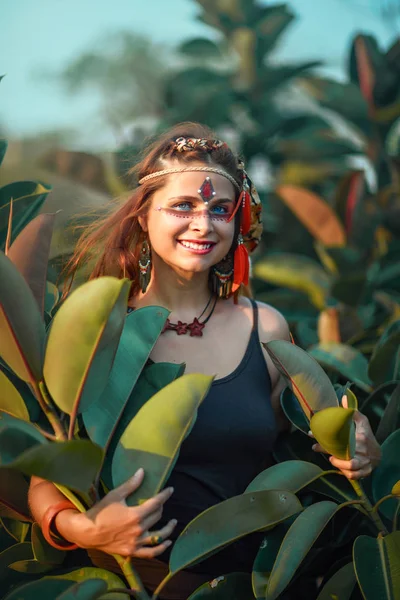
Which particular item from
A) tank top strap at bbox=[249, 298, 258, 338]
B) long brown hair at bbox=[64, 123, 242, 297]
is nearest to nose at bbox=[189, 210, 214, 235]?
long brown hair at bbox=[64, 123, 242, 297]

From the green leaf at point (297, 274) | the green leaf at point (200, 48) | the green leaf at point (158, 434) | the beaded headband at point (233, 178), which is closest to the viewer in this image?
the green leaf at point (158, 434)

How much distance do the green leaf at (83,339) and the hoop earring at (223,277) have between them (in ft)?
1.76

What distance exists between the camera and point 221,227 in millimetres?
1473

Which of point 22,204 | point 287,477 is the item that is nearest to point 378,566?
point 287,477

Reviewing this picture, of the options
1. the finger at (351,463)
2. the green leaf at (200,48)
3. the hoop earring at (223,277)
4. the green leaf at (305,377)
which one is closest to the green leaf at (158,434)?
the green leaf at (305,377)

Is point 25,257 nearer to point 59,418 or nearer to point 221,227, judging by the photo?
point 59,418

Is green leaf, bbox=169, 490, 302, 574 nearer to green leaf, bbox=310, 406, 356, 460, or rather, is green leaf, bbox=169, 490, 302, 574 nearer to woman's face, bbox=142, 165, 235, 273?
green leaf, bbox=310, 406, 356, 460

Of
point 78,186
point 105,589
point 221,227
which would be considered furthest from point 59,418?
point 78,186

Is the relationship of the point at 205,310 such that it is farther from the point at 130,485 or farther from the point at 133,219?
the point at 130,485

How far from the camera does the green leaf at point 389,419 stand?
4.69 ft

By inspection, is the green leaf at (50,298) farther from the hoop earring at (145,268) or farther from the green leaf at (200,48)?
the green leaf at (200,48)

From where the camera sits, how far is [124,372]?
120 cm

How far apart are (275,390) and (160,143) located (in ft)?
1.80

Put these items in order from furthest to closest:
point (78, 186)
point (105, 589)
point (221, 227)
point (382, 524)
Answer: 1. point (78, 186)
2. point (221, 227)
3. point (382, 524)
4. point (105, 589)
